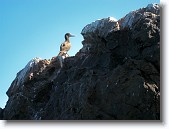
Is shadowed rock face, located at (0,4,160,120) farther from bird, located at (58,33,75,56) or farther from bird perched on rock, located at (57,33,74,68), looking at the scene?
bird, located at (58,33,75,56)

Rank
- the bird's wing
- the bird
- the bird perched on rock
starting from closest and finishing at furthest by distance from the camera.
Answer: the bird perched on rock, the bird, the bird's wing

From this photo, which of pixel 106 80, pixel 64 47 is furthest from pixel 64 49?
pixel 106 80

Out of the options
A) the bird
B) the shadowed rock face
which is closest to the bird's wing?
the bird

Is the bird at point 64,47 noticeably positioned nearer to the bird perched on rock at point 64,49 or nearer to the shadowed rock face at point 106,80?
the bird perched on rock at point 64,49

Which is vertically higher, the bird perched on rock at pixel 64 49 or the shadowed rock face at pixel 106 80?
the bird perched on rock at pixel 64 49

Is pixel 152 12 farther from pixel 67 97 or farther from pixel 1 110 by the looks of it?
pixel 1 110

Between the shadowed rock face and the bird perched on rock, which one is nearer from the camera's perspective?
the shadowed rock face

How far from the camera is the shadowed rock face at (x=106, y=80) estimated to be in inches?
462

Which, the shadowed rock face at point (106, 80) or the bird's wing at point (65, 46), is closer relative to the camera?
the shadowed rock face at point (106, 80)

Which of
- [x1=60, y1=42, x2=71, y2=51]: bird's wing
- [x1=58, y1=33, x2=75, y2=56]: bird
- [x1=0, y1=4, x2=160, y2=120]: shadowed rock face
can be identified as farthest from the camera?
[x1=60, y1=42, x2=71, y2=51]: bird's wing

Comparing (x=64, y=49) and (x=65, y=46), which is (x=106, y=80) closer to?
(x=64, y=49)

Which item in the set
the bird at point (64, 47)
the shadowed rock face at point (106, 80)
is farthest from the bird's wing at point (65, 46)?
the shadowed rock face at point (106, 80)

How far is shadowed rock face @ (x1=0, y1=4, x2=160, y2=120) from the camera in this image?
11734 mm

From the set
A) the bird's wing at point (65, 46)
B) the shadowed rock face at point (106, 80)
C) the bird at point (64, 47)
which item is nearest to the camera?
the shadowed rock face at point (106, 80)
